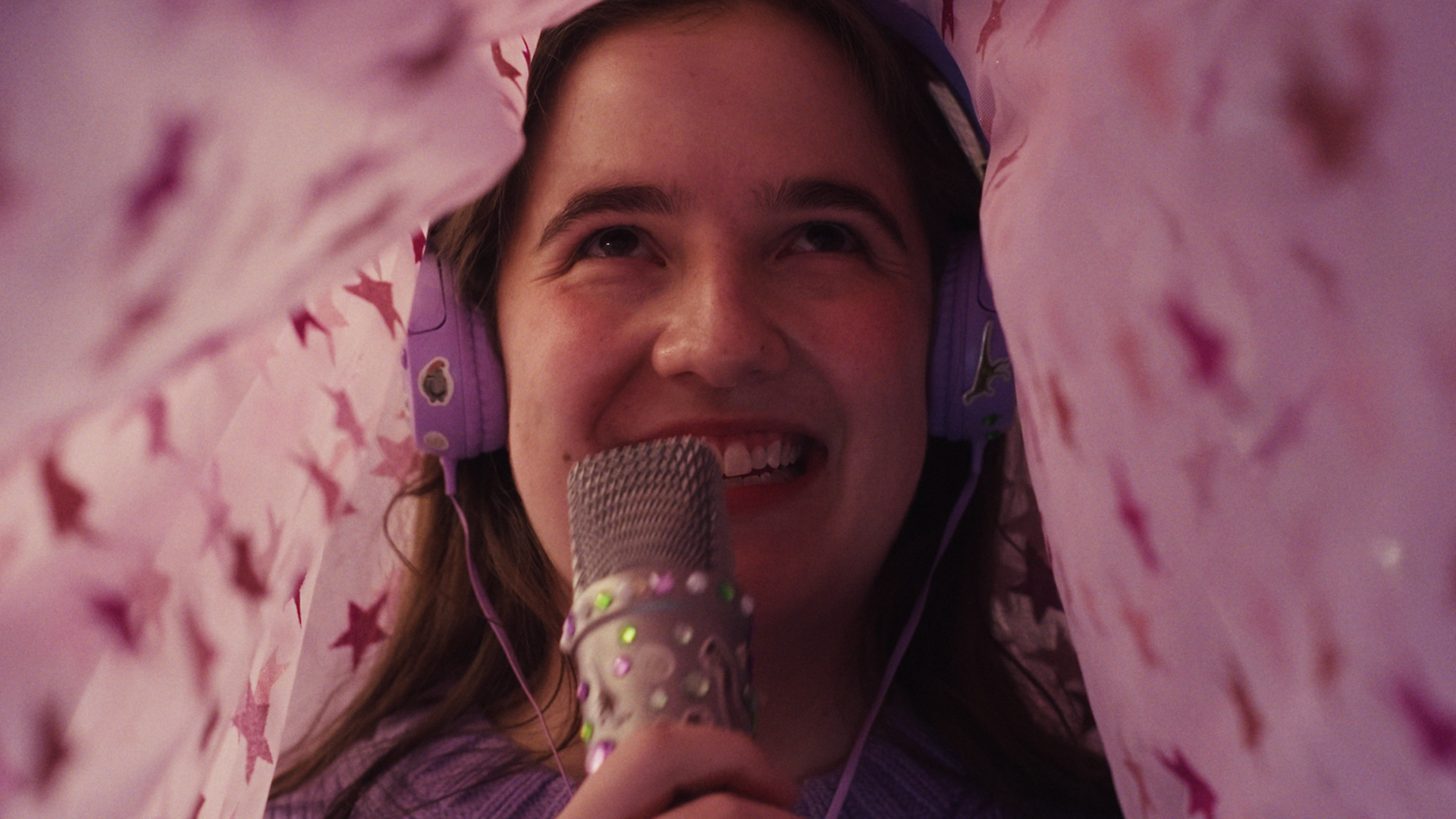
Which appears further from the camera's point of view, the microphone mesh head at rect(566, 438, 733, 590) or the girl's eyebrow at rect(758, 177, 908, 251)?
the girl's eyebrow at rect(758, 177, 908, 251)

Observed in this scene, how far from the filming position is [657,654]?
552mm

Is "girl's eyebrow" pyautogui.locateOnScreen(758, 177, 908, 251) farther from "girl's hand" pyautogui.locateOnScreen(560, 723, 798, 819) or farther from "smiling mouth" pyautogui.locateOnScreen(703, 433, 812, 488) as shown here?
"girl's hand" pyautogui.locateOnScreen(560, 723, 798, 819)

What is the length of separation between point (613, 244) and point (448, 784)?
640mm

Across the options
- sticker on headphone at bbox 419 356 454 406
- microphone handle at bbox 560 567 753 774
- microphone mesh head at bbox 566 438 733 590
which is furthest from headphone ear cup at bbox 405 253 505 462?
microphone handle at bbox 560 567 753 774

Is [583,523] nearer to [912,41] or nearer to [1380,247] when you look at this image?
[1380,247]

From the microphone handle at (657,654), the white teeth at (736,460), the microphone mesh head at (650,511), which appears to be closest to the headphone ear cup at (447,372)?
the white teeth at (736,460)

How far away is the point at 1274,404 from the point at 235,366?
489mm

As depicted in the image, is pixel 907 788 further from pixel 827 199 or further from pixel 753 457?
pixel 827 199

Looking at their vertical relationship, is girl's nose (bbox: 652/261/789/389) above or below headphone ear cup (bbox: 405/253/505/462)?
above

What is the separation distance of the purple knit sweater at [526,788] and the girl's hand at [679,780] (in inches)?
26.0

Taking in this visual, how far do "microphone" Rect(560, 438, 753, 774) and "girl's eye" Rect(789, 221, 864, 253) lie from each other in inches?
16.3

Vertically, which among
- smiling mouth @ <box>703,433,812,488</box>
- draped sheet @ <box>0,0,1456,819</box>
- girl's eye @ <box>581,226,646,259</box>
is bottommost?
smiling mouth @ <box>703,433,812,488</box>

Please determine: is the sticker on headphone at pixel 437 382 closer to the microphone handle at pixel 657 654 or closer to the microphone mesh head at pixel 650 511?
the microphone mesh head at pixel 650 511

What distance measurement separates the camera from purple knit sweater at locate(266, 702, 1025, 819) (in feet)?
3.92
